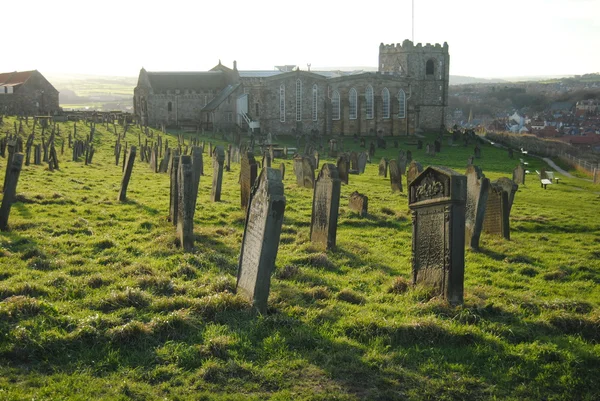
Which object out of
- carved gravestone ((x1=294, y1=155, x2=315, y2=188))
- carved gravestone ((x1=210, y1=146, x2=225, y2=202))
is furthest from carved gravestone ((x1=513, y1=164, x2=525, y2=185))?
carved gravestone ((x1=210, y1=146, x2=225, y2=202))

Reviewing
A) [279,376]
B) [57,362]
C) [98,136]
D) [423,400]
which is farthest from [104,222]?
[98,136]

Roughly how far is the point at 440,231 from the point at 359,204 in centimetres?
691

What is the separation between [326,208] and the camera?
11812 mm

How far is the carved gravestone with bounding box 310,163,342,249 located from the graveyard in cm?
4

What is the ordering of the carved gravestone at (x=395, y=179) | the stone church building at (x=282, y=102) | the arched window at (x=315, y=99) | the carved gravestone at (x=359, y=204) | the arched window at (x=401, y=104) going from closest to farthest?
the carved gravestone at (x=359, y=204) → the carved gravestone at (x=395, y=179) → the stone church building at (x=282, y=102) → the arched window at (x=315, y=99) → the arched window at (x=401, y=104)

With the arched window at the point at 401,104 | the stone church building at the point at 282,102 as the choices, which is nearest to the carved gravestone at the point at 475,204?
the stone church building at the point at 282,102

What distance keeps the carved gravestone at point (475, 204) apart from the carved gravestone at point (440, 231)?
314cm

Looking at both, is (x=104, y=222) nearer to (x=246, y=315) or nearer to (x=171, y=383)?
(x=246, y=315)

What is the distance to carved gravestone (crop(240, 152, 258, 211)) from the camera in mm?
14648

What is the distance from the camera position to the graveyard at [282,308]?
20.6ft

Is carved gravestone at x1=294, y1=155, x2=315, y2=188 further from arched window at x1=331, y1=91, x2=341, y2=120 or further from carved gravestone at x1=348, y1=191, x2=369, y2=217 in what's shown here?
arched window at x1=331, y1=91, x2=341, y2=120

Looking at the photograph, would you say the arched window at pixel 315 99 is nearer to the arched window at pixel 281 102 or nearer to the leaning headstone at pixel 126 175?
the arched window at pixel 281 102

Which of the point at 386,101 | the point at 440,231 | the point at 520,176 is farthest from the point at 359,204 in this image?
the point at 386,101

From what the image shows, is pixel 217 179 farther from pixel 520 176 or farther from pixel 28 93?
pixel 28 93
